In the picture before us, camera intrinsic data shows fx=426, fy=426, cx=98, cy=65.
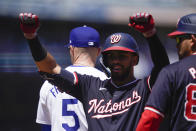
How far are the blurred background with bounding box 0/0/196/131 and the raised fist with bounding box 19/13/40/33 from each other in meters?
4.53

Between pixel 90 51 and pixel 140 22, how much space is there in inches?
36.6

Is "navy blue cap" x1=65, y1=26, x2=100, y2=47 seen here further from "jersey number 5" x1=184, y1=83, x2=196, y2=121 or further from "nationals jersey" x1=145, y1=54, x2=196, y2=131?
"jersey number 5" x1=184, y1=83, x2=196, y2=121

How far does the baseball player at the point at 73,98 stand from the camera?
319cm

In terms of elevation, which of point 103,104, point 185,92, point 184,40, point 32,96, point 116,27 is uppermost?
point 184,40

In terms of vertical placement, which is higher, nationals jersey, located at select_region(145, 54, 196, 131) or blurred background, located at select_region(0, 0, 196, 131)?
nationals jersey, located at select_region(145, 54, 196, 131)

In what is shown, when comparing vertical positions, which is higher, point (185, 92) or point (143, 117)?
point (185, 92)

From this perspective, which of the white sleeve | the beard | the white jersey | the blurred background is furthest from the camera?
the blurred background

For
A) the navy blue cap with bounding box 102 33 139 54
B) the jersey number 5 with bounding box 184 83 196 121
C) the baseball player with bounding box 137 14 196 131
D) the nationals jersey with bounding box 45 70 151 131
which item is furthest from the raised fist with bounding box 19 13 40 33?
the jersey number 5 with bounding box 184 83 196 121

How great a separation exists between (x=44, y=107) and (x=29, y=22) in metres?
1.11

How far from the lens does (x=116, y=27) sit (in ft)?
31.1

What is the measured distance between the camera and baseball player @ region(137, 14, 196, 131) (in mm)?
2439

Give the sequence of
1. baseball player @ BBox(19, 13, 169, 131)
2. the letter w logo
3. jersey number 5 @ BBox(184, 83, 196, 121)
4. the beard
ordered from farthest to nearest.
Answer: the letter w logo
the beard
baseball player @ BBox(19, 13, 169, 131)
jersey number 5 @ BBox(184, 83, 196, 121)

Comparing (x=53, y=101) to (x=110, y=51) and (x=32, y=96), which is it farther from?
(x=32, y=96)

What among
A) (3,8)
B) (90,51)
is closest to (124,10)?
(3,8)
